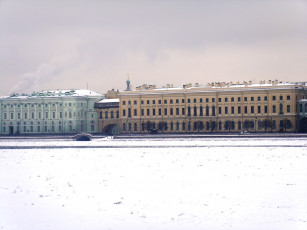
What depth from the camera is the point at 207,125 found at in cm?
9594

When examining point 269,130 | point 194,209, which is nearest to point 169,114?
point 269,130

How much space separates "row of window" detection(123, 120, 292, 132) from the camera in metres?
90.2

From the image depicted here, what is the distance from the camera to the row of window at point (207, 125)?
90188 millimetres

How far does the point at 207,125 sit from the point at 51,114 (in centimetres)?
3024

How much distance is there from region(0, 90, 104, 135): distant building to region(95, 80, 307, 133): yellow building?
3.75m

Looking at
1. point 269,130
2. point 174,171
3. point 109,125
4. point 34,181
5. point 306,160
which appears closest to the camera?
point 34,181

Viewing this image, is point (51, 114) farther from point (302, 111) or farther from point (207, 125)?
point (302, 111)

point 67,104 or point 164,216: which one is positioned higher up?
point 67,104

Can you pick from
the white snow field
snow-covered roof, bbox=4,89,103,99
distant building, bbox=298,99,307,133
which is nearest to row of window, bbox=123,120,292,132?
distant building, bbox=298,99,307,133

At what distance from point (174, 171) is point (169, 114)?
7310 centimetres

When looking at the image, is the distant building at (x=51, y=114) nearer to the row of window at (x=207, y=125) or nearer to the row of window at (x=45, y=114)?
the row of window at (x=45, y=114)

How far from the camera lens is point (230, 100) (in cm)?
9456

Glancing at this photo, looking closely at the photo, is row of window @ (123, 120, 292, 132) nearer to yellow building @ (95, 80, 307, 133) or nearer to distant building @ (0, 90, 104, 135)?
yellow building @ (95, 80, 307, 133)

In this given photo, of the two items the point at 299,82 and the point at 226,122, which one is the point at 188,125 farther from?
the point at 299,82
